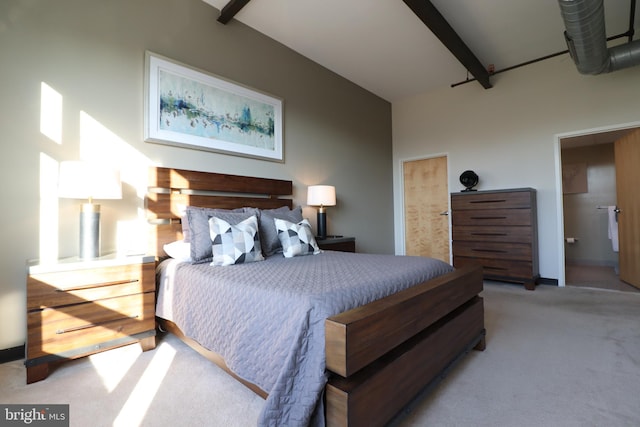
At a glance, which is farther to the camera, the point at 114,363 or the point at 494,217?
the point at 494,217

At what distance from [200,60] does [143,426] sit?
8.97 feet

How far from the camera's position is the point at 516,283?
3.78 metres

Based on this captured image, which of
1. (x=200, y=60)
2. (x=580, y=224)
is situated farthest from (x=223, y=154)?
(x=580, y=224)

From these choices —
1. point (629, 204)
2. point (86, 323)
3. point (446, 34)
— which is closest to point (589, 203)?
point (629, 204)

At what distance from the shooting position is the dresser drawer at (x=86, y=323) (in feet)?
5.33

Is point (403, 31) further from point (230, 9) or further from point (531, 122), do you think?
point (531, 122)

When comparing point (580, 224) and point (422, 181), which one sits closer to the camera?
point (422, 181)

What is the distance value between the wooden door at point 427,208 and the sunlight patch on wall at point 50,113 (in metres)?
4.42

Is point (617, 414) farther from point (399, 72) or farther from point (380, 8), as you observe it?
point (399, 72)

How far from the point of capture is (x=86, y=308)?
5.78 ft

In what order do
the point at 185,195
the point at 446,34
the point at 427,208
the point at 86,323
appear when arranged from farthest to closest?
the point at 427,208, the point at 446,34, the point at 185,195, the point at 86,323

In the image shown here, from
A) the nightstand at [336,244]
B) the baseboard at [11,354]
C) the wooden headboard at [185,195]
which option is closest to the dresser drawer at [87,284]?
the wooden headboard at [185,195]

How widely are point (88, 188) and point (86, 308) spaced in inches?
28.4

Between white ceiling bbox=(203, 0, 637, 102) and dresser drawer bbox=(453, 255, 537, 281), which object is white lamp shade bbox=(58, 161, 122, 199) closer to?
white ceiling bbox=(203, 0, 637, 102)
